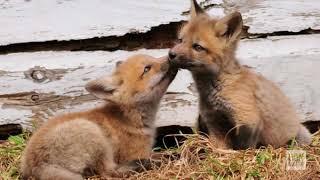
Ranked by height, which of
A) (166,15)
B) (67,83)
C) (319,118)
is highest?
(166,15)

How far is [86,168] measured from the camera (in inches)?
252

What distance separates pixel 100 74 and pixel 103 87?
2.16 ft

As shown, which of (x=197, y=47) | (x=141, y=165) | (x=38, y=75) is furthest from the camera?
(x=38, y=75)

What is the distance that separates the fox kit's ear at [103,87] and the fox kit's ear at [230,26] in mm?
892

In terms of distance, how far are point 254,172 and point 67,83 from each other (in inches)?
77.4

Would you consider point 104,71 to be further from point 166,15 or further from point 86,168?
point 86,168

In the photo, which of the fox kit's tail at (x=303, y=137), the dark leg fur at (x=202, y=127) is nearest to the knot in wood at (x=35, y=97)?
the dark leg fur at (x=202, y=127)

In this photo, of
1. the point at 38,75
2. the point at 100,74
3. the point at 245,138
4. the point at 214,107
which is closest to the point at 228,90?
the point at 214,107

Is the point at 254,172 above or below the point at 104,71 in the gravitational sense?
below

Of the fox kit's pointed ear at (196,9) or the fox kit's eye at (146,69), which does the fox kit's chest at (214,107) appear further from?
the fox kit's pointed ear at (196,9)

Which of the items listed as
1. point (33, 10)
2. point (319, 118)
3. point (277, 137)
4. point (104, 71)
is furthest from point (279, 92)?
point (33, 10)

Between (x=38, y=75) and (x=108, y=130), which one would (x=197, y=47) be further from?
(x=38, y=75)

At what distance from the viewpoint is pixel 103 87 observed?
270 inches

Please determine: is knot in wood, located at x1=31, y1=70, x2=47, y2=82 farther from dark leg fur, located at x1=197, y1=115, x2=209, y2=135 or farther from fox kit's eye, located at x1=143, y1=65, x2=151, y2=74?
dark leg fur, located at x1=197, y1=115, x2=209, y2=135
